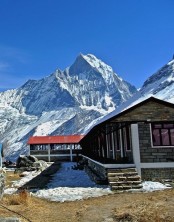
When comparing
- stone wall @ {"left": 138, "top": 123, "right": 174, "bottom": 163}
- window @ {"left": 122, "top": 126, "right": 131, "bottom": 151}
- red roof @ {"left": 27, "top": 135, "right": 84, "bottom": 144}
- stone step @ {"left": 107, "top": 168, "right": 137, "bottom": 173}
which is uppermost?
red roof @ {"left": 27, "top": 135, "right": 84, "bottom": 144}

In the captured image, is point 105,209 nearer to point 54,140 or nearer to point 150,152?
point 150,152

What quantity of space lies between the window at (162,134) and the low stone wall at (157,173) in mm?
1696

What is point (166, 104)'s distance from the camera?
2338cm

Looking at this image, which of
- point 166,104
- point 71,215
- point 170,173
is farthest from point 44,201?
point 166,104

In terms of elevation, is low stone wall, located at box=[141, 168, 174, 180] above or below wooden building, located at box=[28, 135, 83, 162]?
below

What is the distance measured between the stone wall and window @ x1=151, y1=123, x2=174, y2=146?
35 centimetres

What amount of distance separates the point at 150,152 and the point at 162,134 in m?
1.54

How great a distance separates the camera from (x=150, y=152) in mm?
21953

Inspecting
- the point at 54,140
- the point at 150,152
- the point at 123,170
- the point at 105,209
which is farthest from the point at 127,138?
the point at 54,140

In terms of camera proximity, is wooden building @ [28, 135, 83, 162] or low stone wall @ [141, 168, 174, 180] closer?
low stone wall @ [141, 168, 174, 180]

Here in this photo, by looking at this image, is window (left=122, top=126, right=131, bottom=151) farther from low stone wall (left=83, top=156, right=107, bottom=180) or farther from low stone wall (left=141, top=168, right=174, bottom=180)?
low stone wall (left=141, top=168, right=174, bottom=180)

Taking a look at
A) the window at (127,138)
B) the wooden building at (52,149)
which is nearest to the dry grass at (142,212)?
the window at (127,138)

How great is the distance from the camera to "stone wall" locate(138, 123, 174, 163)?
21.9 metres

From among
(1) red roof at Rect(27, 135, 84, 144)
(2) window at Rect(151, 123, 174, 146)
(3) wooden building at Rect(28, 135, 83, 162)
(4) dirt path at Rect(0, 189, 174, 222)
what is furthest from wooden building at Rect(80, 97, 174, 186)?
(1) red roof at Rect(27, 135, 84, 144)
